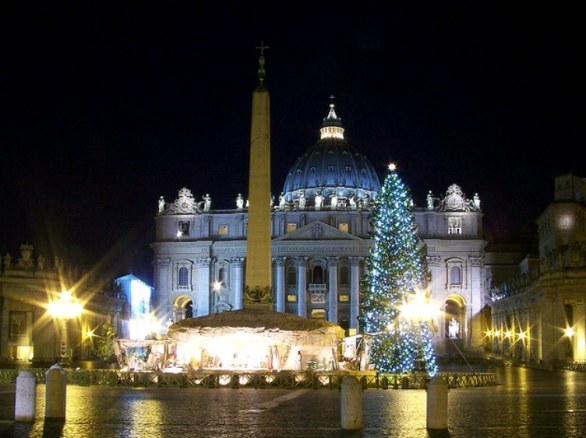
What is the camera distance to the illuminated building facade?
189ft

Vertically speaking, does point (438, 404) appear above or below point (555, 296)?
below

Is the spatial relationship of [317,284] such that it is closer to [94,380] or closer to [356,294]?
[356,294]

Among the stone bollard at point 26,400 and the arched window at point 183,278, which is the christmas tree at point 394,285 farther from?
the arched window at point 183,278

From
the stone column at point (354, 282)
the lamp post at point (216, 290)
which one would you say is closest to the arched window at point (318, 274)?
the stone column at point (354, 282)

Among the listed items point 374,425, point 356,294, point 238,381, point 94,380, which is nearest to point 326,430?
point 374,425

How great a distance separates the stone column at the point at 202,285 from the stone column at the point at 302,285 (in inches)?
427

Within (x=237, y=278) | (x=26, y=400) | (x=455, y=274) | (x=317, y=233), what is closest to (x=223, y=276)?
(x=237, y=278)

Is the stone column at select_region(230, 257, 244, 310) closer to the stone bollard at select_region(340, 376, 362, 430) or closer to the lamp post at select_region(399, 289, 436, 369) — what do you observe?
the lamp post at select_region(399, 289, 436, 369)

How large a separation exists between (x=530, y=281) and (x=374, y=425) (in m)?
48.8

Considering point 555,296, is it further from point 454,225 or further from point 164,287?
point 164,287

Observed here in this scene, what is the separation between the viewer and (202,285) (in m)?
112

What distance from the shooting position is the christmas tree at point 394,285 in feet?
148

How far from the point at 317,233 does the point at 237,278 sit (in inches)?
424

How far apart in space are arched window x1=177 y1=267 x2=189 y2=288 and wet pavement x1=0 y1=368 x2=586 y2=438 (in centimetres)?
8058
